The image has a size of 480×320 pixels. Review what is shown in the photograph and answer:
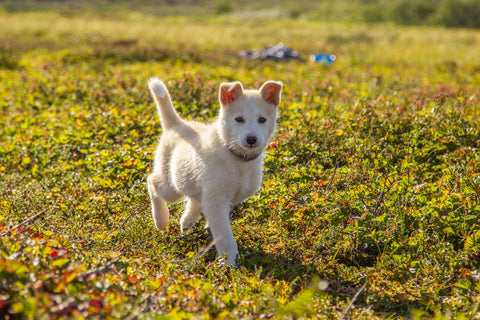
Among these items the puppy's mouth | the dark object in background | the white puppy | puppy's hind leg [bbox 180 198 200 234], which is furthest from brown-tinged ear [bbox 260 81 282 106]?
the dark object in background

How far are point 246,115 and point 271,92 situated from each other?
0.45 m

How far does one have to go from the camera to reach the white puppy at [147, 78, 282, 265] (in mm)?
5320

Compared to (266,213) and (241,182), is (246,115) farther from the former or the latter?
(266,213)

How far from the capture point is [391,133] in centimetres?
779

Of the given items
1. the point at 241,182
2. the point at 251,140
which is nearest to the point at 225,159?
the point at 241,182

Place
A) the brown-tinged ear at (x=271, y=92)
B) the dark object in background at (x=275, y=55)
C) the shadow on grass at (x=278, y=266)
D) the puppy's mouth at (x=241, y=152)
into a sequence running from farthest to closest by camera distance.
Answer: the dark object in background at (x=275, y=55), the brown-tinged ear at (x=271, y=92), the puppy's mouth at (x=241, y=152), the shadow on grass at (x=278, y=266)

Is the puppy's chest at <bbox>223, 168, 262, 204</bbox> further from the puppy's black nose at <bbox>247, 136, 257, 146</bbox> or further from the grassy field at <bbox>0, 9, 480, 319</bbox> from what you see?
the grassy field at <bbox>0, 9, 480, 319</bbox>

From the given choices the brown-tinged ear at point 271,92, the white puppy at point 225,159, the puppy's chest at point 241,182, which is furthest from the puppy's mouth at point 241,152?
the brown-tinged ear at point 271,92

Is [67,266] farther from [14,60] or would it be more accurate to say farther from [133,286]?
[14,60]

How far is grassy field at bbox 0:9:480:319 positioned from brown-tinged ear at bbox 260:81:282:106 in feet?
4.02

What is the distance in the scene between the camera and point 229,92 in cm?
557

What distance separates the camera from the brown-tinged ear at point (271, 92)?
18.3ft

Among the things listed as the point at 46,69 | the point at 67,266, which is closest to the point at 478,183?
the point at 67,266

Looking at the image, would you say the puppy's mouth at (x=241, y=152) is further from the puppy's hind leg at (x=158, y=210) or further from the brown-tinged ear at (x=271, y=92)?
the puppy's hind leg at (x=158, y=210)
